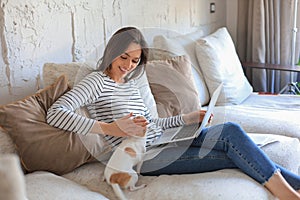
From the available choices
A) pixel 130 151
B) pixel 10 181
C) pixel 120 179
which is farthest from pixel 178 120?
pixel 10 181

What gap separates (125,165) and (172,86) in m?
0.83

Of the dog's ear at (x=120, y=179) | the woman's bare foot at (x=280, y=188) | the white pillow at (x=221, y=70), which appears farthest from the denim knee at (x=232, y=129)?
the white pillow at (x=221, y=70)

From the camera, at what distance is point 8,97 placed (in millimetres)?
1954

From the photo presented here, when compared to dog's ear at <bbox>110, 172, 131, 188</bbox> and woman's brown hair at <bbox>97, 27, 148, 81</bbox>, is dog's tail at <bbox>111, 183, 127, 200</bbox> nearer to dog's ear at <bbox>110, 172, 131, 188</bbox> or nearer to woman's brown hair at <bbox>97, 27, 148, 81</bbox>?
dog's ear at <bbox>110, 172, 131, 188</bbox>

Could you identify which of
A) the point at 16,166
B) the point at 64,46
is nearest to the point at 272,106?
the point at 64,46

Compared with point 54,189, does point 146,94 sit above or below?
above

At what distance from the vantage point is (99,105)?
1.73 meters

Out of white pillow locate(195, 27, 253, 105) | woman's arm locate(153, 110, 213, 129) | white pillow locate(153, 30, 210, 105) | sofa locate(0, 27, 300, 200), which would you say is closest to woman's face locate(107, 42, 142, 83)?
sofa locate(0, 27, 300, 200)

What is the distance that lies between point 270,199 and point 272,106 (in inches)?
46.8

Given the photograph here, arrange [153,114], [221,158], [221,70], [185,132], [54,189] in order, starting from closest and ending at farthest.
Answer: [54,189]
[221,158]
[185,132]
[153,114]
[221,70]

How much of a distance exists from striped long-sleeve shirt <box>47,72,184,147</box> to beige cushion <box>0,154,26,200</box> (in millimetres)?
884

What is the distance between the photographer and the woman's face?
5.68 feet

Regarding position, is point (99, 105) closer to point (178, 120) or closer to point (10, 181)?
point (178, 120)

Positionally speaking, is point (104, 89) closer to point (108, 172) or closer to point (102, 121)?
point (102, 121)
